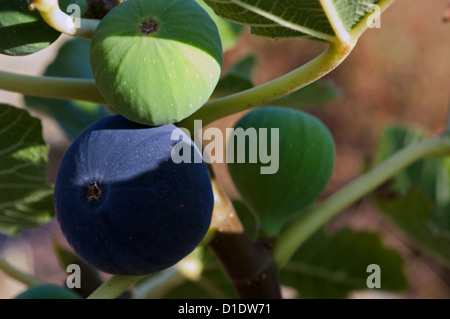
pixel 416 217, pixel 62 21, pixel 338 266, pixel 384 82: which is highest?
pixel 384 82

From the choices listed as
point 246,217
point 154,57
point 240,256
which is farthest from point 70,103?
point 154,57

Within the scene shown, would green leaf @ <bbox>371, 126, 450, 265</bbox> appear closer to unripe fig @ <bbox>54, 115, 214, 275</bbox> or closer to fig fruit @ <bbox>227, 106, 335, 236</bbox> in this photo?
fig fruit @ <bbox>227, 106, 335, 236</bbox>

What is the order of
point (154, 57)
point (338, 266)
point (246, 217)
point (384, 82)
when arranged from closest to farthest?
point (154, 57) < point (246, 217) < point (338, 266) < point (384, 82)

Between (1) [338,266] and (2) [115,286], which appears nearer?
(2) [115,286]

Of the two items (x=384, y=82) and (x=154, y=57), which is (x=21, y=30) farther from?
(x=384, y=82)

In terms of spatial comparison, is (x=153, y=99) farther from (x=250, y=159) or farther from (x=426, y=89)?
(x=426, y=89)

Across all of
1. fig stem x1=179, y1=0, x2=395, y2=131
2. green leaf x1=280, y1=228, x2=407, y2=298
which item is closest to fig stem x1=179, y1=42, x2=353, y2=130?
fig stem x1=179, y1=0, x2=395, y2=131

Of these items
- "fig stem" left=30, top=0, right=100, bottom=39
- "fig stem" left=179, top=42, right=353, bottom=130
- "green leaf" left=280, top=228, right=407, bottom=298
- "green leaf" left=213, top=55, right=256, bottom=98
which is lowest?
"green leaf" left=280, top=228, right=407, bottom=298

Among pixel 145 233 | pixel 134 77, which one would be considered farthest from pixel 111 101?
pixel 145 233
